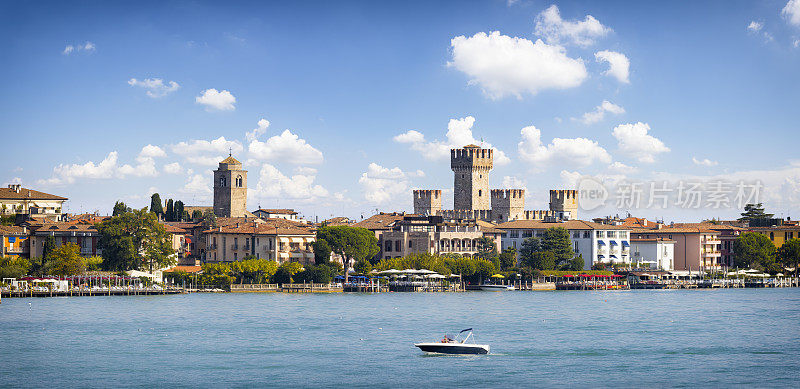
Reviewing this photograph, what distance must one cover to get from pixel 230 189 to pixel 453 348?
97.5 metres

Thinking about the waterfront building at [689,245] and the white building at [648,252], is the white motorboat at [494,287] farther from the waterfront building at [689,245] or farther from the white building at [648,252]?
the waterfront building at [689,245]

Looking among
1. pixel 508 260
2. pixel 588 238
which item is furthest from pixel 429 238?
pixel 588 238

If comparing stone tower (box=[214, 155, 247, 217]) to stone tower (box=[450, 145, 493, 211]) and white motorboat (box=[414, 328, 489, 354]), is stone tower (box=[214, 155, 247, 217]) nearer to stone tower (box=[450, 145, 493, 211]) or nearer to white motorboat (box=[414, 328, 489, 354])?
stone tower (box=[450, 145, 493, 211])

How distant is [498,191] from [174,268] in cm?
4666

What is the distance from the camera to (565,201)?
128250mm

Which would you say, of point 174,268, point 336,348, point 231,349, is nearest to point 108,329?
point 231,349

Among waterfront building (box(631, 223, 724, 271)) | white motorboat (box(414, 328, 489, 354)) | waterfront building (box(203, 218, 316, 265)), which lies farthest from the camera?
waterfront building (box(631, 223, 724, 271))

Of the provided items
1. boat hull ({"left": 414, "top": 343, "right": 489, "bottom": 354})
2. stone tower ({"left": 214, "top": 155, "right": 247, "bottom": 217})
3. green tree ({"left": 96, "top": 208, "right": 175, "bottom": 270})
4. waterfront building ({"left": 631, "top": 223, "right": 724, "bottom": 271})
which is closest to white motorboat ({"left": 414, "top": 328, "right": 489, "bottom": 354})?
boat hull ({"left": 414, "top": 343, "right": 489, "bottom": 354})

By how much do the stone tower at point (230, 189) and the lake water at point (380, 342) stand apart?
61.7 metres

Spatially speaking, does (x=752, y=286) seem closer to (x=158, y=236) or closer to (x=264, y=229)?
(x=264, y=229)

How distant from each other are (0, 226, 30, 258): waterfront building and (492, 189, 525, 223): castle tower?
52.9 m

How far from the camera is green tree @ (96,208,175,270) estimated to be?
287 ft

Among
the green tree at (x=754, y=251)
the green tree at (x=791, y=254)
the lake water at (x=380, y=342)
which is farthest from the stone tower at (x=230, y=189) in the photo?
the green tree at (x=791, y=254)

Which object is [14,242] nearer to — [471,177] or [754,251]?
[471,177]
